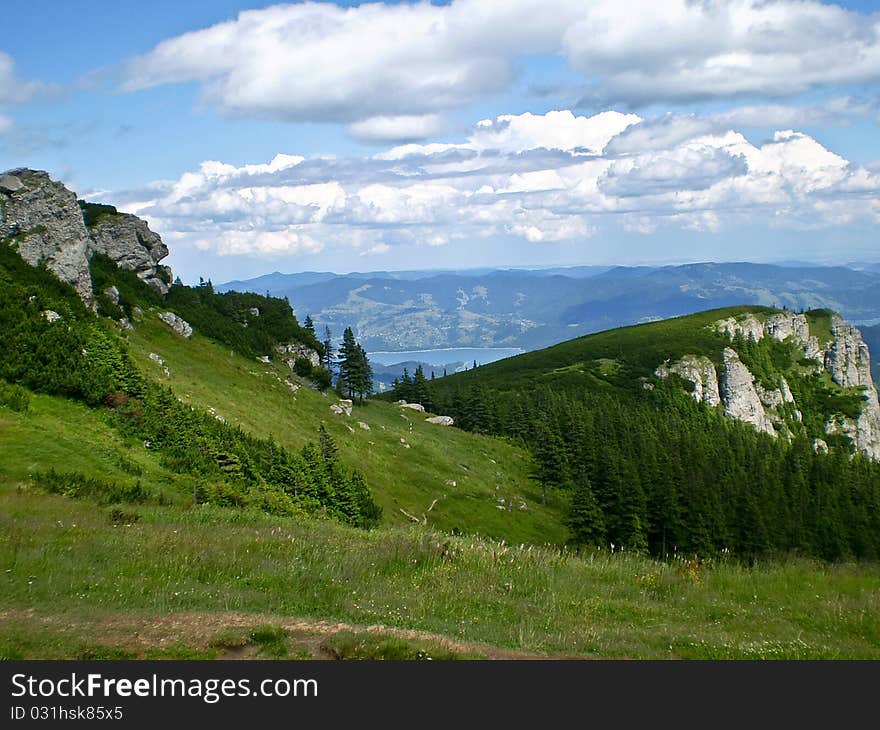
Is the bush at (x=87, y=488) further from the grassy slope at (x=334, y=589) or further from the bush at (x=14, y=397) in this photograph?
the bush at (x=14, y=397)

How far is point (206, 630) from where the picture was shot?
10414 millimetres

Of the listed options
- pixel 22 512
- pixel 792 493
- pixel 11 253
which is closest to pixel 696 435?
pixel 792 493

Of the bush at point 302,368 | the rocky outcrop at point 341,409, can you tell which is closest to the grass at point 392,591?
the rocky outcrop at point 341,409

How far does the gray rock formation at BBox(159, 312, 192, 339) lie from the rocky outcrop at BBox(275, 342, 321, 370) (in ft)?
58.0

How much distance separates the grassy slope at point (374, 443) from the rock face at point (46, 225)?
23.5 ft

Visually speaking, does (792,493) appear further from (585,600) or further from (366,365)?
(585,600)

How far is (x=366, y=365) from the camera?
9569 cm

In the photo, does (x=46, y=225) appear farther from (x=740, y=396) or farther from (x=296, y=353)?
(x=740, y=396)

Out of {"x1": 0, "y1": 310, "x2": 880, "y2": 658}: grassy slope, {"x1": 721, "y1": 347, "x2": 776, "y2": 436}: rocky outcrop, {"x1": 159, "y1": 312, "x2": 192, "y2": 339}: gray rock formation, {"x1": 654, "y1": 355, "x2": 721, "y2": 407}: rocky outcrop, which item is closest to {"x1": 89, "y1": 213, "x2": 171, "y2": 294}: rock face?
{"x1": 159, "y1": 312, "x2": 192, "y2": 339}: gray rock formation

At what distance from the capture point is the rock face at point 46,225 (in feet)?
155

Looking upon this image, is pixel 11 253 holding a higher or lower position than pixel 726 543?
higher

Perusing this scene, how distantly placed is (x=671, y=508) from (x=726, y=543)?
19.4 feet

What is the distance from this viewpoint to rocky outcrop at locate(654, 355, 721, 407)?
179750 mm

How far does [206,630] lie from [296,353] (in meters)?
80.3
